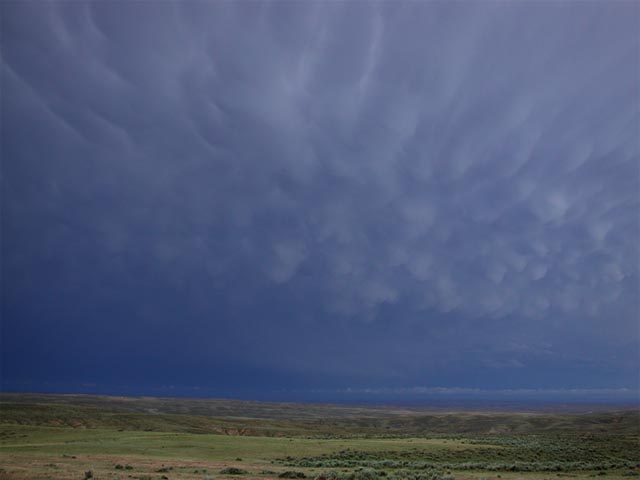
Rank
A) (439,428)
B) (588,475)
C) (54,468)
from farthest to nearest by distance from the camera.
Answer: (439,428) → (588,475) → (54,468)

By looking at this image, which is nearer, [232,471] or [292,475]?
[292,475]

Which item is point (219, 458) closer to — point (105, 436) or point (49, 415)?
point (105, 436)

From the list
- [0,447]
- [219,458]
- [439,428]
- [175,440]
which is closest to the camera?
[219,458]

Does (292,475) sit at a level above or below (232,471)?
below

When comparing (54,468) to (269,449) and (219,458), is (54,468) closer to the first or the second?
(219,458)

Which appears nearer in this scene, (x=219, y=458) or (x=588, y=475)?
(x=588, y=475)

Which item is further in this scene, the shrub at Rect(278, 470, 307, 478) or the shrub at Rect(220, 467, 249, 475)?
the shrub at Rect(220, 467, 249, 475)

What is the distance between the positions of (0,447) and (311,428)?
243 feet

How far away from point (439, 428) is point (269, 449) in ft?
264

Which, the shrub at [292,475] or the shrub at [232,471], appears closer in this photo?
the shrub at [292,475]

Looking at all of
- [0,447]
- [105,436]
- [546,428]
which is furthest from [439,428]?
[0,447]

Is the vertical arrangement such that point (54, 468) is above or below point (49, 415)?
below

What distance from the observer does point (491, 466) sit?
40.5m

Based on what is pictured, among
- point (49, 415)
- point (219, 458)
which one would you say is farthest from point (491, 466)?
Answer: point (49, 415)
